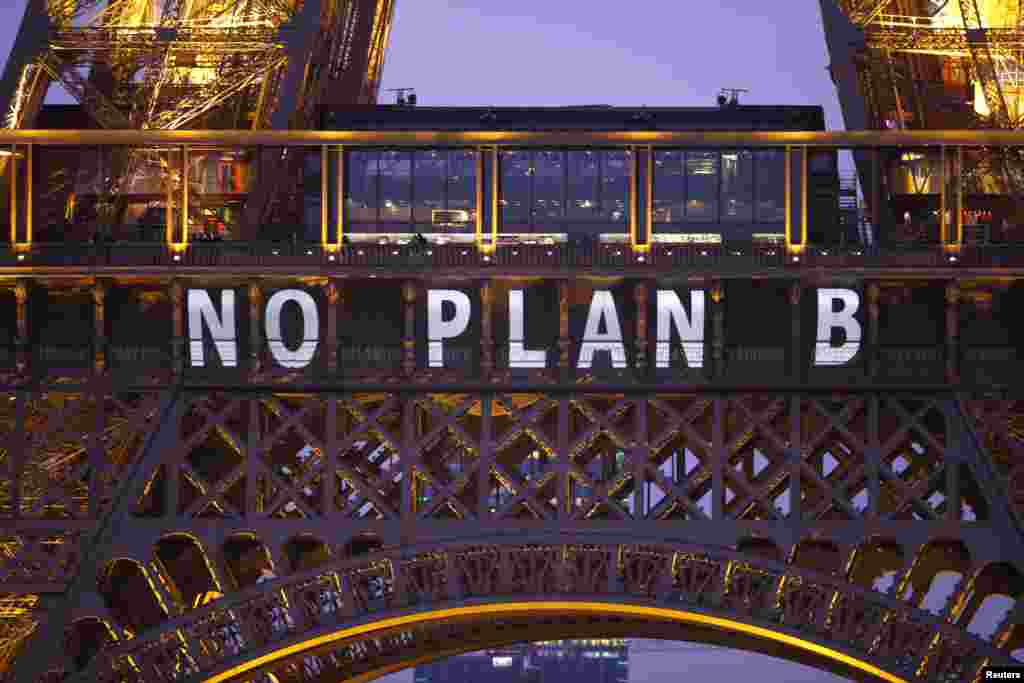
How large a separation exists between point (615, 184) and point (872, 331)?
353 inches

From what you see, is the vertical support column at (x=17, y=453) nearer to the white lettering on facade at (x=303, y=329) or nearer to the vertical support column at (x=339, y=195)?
the white lettering on facade at (x=303, y=329)

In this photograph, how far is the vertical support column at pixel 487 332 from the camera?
6047cm

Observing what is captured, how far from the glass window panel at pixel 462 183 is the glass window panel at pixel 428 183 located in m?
0.23

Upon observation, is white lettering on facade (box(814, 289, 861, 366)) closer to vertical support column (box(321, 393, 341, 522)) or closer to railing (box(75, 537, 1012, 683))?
railing (box(75, 537, 1012, 683))

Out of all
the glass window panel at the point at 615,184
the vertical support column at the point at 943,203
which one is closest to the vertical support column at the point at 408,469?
the glass window panel at the point at 615,184

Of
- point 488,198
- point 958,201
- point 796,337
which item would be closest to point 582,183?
point 488,198

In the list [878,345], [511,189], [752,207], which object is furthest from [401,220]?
[878,345]

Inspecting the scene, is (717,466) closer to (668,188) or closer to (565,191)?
(668,188)

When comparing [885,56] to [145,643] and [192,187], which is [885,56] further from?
[145,643]

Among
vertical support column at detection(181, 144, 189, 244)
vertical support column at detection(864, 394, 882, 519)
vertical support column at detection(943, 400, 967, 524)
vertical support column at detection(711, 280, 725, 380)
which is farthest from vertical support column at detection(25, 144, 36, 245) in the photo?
vertical support column at detection(943, 400, 967, 524)

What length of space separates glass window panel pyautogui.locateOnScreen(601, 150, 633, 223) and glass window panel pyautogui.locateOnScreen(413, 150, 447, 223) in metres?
4.55

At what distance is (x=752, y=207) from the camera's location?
211ft

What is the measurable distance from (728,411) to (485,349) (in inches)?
263

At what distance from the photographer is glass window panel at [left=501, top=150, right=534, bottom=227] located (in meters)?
64.4
